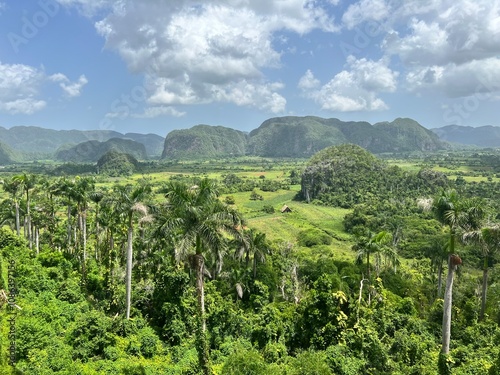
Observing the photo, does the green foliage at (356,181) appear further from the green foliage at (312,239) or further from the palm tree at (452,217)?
the palm tree at (452,217)

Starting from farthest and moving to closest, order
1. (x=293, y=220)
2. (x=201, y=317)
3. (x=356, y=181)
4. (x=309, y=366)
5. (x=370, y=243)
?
(x=356, y=181) → (x=293, y=220) → (x=370, y=243) → (x=201, y=317) → (x=309, y=366)

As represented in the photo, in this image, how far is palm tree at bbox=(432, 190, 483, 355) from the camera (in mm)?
20281

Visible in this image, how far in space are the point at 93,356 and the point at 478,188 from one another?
400ft

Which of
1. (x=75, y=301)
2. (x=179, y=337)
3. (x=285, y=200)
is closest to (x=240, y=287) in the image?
(x=179, y=337)

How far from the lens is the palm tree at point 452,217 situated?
66.5 feet

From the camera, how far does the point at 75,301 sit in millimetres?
26703

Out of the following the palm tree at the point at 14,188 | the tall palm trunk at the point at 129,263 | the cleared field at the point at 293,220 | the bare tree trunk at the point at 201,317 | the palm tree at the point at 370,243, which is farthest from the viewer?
the cleared field at the point at 293,220

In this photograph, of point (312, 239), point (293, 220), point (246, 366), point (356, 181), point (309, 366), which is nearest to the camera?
point (246, 366)

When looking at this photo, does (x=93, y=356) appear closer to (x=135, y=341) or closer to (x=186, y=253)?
(x=135, y=341)

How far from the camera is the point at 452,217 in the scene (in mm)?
20078

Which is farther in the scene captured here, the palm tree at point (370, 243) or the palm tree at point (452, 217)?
the palm tree at point (370, 243)

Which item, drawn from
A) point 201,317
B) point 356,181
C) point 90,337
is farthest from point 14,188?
point 356,181

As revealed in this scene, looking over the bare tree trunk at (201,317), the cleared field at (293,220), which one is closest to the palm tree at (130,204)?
the bare tree trunk at (201,317)

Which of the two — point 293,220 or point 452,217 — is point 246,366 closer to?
point 452,217
